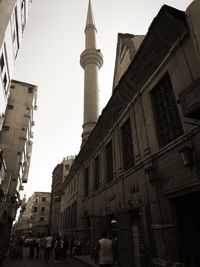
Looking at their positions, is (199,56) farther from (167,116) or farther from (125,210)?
(125,210)

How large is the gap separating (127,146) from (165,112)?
129 inches

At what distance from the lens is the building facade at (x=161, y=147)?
19.4ft

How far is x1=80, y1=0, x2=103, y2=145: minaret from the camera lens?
23.1 meters

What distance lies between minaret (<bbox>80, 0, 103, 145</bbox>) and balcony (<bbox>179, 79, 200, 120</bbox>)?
58.1 feet

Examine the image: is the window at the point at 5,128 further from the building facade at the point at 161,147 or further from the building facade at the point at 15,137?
the building facade at the point at 161,147

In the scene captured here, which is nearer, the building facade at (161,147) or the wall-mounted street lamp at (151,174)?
the building facade at (161,147)

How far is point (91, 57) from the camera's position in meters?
26.3

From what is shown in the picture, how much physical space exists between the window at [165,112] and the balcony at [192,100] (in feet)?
6.35

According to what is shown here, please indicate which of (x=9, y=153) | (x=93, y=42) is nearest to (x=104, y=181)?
(x=9, y=153)

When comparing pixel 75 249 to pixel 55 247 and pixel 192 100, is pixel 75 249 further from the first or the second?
pixel 192 100

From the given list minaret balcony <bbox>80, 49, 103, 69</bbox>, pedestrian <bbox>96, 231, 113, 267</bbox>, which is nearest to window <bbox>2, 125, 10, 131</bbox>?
minaret balcony <bbox>80, 49, 103, 69</bbox>

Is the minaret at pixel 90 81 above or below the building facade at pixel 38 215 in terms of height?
above

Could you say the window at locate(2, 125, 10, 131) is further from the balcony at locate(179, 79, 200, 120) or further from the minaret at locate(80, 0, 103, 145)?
the balcony at locate(179, 79, 200, 120)

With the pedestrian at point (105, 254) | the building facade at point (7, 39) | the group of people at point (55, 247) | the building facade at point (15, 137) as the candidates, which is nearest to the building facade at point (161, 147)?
the pedestrian at point (105, 254)
